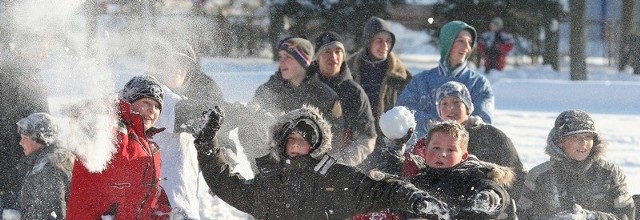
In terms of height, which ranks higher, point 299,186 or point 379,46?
point 299,186

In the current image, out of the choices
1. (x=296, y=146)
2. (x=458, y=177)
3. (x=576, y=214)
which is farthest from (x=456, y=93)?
(x=296, y=146)

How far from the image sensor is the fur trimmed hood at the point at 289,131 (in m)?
4.52

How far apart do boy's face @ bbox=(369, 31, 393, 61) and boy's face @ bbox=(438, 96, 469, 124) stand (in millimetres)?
2224

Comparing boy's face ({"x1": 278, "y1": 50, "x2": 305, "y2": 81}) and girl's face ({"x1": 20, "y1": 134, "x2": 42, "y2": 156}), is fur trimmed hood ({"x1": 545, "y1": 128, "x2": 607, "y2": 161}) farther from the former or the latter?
girl's face ({"x1": 20, "y1": 134, "x2": 42, "y2": 156})

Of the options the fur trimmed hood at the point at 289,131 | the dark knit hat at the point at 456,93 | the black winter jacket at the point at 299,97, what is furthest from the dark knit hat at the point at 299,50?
the fur trimmed hood at the point at 289,131

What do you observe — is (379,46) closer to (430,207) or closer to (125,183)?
(125,183)

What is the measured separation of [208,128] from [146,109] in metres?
0.83

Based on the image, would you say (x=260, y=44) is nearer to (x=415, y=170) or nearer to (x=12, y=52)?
(x=12, y=52)

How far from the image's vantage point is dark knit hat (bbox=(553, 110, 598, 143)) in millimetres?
6094

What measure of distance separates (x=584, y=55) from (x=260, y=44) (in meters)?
6.89

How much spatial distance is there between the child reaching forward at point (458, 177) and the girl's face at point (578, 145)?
4.08ft

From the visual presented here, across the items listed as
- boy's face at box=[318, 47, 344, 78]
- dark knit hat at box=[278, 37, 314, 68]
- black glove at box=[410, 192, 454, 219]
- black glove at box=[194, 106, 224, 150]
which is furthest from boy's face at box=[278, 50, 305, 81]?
black glove at box=[410, 192, 454, 219]

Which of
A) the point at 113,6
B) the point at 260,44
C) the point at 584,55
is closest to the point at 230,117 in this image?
the point at 113,6

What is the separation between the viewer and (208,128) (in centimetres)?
440
